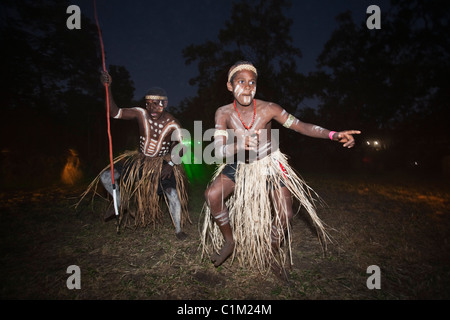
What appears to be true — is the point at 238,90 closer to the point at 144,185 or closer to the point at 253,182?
the point at 253,182

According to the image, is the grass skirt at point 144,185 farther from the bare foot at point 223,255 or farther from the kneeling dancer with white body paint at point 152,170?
the bare foot at point 223,255

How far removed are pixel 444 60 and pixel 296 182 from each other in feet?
34.3

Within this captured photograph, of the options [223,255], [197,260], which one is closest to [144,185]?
[197,260]

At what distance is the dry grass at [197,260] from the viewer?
1.88 meters

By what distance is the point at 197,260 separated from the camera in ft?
7.93

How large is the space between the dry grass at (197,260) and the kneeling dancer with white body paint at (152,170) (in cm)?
38

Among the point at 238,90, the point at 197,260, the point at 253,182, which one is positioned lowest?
the point at 197,260

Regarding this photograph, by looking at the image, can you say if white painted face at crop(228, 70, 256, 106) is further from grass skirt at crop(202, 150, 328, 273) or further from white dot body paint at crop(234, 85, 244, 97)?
grass skirt at crop(202, 150, 328, 273)

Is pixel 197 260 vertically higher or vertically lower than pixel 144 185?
lower

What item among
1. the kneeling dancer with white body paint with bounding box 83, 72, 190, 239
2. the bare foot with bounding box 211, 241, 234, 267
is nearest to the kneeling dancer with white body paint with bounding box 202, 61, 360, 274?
the bare foot with bounding box 211, 241, 234, 267

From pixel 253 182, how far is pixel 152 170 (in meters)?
1.52

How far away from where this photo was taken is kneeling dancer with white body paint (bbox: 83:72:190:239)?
309cm

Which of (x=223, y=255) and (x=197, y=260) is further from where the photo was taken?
(x=197, y=260)
